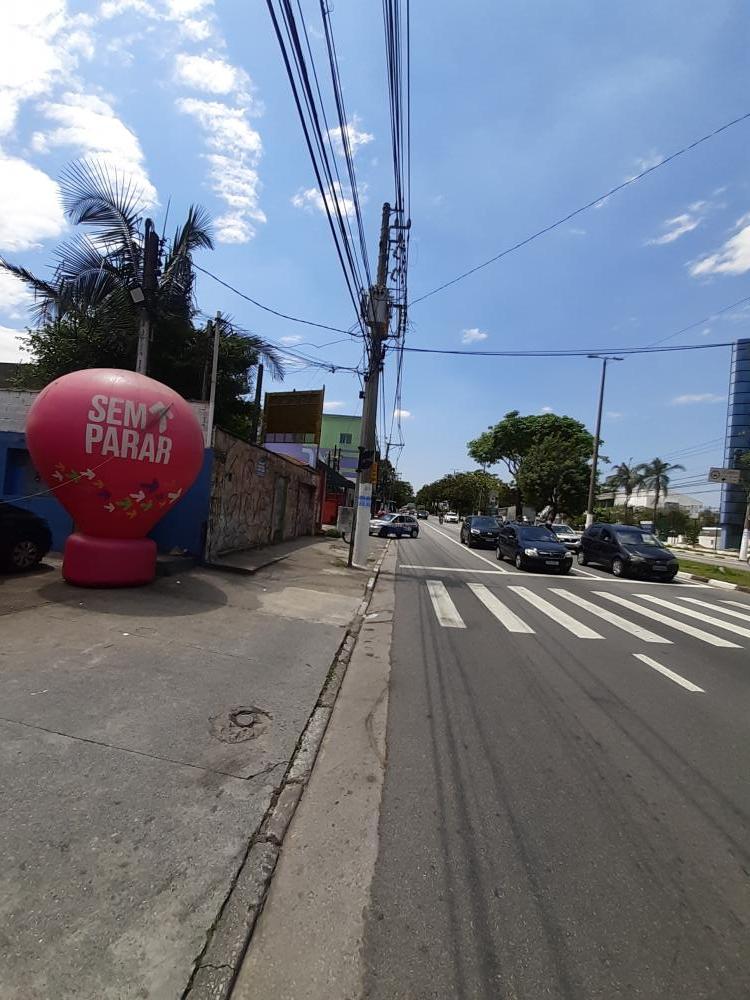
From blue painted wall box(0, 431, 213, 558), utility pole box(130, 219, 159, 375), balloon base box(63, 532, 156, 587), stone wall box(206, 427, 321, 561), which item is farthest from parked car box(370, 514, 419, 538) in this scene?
balloon base box(63, 532, 156, 587)

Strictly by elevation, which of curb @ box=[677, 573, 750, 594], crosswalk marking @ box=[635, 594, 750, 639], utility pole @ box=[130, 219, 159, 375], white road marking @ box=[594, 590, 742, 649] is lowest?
→ white road marking @ box=[594, 590, 742, 649]

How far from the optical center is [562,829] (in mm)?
2996

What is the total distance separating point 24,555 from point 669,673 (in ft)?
30.9

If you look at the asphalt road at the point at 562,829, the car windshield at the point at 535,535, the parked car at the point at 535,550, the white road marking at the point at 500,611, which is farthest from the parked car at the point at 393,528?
the asphalt road at the point at 562,829

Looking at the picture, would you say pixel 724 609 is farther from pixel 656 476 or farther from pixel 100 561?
pixel 656 476

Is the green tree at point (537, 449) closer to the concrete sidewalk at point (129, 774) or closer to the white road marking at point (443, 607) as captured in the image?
the white road marking at point (443, 607)

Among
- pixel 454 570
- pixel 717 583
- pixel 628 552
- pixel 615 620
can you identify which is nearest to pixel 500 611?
pixel 615 620

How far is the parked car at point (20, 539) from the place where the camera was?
26.6 feet

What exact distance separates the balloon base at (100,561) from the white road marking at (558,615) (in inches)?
265

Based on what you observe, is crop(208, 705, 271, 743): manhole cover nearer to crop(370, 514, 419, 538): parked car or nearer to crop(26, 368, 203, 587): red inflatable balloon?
crop(26, 368, 203, 587): red inflatable balloon

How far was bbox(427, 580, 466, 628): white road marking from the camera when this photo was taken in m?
8.27

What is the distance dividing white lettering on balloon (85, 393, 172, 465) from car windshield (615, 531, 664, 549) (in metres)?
14.4

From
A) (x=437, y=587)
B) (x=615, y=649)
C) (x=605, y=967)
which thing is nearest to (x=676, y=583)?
(x=437, y=587)

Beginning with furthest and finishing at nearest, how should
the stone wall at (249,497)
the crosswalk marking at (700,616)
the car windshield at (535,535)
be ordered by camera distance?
the car windshield at (535,535) < the stone wall at (249,497) < the crosswalk marking at (700,616)
